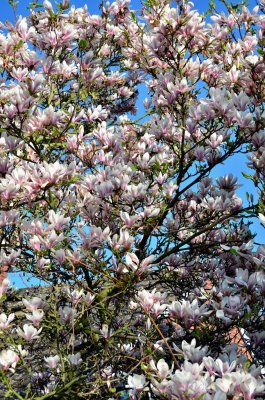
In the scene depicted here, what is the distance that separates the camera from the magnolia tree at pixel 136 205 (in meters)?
4.97

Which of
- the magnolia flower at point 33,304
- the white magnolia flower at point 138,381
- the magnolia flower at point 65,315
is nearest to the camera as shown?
the white magnolia flower at point 138,381

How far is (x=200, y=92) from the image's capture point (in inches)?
248

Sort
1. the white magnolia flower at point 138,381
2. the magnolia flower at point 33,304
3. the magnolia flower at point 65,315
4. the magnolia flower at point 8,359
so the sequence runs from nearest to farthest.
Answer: the white magnolia flower at point 138,381
the magnolia flower at point 8,359
the magnolia flower at point 33,304
the magnolia flower at point 65,315

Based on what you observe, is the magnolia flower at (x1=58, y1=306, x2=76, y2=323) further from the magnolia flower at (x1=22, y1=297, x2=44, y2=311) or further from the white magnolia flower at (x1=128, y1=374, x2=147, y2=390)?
the white magnolia flower at (x1=128, y1=374, x2=147, y2=390)

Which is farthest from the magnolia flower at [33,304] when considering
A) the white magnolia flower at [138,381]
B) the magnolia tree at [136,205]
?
the white magnolia flower at [138,381]

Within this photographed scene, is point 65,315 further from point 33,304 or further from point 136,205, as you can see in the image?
point 136,205

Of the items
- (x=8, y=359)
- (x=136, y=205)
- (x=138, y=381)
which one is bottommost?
(x=138, y=381)

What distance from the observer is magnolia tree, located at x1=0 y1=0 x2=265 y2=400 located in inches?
196

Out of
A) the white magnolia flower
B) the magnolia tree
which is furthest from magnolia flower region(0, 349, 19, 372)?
the white magnolia flower

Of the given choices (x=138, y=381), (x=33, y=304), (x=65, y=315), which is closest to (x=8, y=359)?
(x=33, y=304)

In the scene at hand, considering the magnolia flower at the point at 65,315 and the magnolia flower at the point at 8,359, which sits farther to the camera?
the magnolia flower at the point at 65,315

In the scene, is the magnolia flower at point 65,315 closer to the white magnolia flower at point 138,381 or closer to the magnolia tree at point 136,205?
the magnolia tree at point 136,205

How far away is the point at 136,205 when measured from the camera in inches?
242

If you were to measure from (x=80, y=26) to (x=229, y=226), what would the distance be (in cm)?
350
